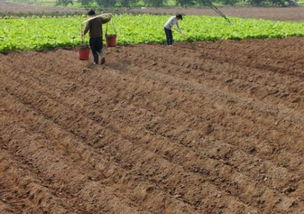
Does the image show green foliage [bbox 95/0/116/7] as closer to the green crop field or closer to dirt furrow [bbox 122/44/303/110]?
the green crop field

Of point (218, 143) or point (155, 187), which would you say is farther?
point (218, 143)

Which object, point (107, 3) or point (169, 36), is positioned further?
point (107, 3)

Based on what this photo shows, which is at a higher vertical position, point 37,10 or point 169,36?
point 169,36

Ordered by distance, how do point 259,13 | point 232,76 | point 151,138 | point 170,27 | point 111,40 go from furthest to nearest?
1. point 259,13
2. point 170,27
3. point 111,40
4. point 232,76
5. point 151,138

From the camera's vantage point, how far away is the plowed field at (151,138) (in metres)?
7.12

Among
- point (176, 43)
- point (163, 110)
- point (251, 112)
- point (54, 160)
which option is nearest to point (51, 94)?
point (163, 110)

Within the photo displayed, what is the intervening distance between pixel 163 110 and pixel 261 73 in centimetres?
484

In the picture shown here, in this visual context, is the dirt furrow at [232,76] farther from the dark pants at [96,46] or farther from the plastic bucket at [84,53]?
the plastic bucket at [84,53]

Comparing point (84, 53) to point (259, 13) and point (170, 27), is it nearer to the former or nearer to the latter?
point (170, 27)

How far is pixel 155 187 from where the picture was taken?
24.4 ft

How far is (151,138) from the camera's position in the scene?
9211mm

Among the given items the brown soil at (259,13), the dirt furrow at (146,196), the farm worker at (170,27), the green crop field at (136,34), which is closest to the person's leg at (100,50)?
the green crop field at (136,34)

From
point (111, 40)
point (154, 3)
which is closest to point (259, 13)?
point (154, 3)

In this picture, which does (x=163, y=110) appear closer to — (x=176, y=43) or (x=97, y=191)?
(x=97, y=191)
